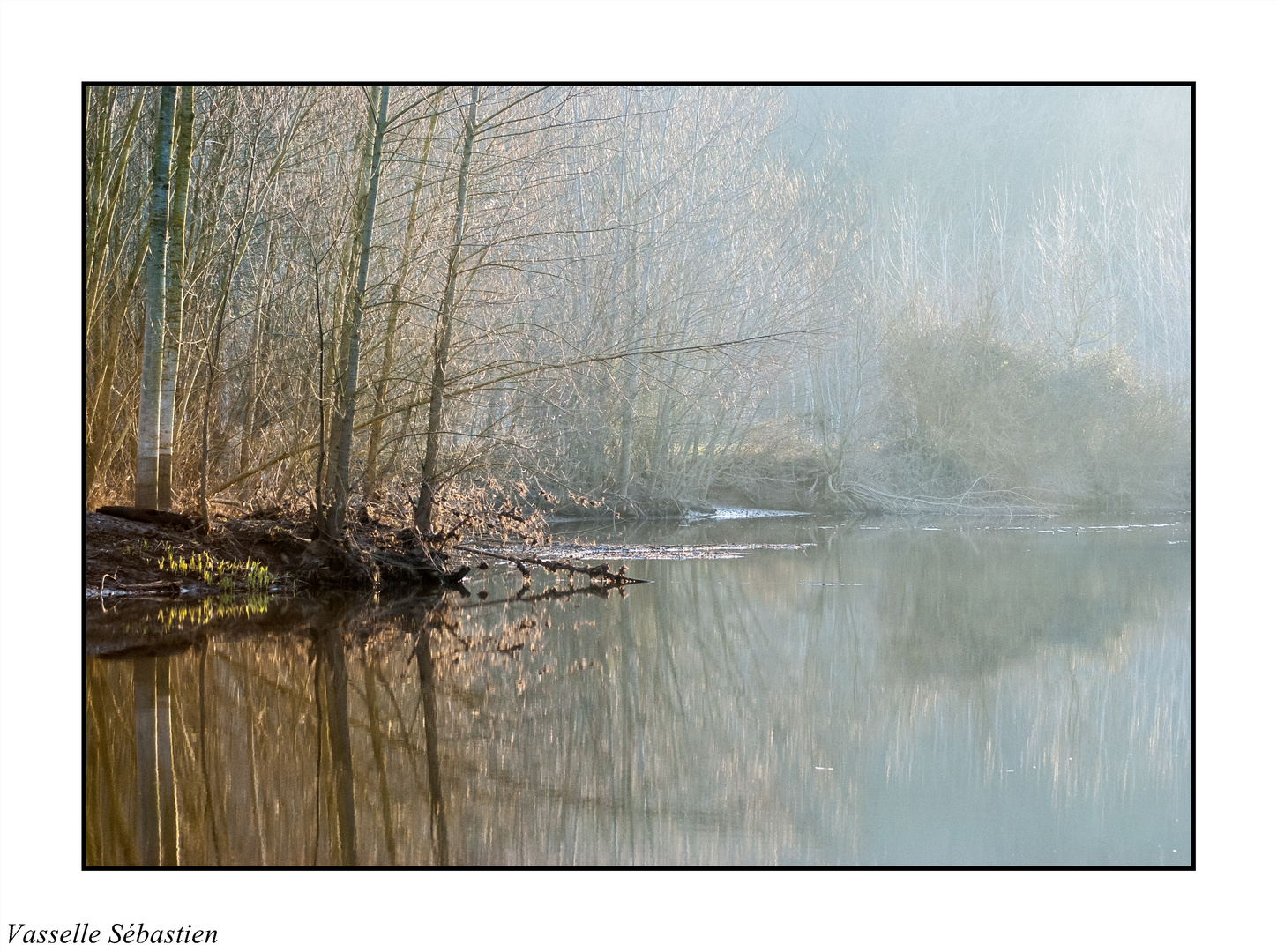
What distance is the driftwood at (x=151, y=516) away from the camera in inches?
247

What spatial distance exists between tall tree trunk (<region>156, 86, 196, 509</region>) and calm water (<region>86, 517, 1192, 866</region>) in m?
1.23

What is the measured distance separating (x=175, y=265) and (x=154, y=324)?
1.13ft

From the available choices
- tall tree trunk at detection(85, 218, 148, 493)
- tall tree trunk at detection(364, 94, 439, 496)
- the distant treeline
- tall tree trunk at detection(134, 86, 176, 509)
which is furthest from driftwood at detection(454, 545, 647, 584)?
tall tree trunk at detection(85, 218, 148, 493)

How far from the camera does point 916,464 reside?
16734 mm

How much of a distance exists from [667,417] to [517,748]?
37.1 ft

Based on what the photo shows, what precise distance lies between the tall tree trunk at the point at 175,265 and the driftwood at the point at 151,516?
397mm

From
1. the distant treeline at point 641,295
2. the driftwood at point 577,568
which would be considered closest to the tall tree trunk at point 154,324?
the distant treeline at point 641,295

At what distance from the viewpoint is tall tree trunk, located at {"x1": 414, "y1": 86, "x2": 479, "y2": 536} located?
6.55 metres

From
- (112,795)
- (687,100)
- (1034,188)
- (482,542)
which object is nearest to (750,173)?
(687,100)

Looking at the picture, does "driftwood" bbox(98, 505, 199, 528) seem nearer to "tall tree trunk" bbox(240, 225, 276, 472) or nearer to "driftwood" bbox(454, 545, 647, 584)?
"tall tree trunk" bbox(240, 225, 276, 472)

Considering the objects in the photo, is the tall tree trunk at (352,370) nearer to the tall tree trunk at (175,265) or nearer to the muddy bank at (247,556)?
the muddy bank at (247,556)
